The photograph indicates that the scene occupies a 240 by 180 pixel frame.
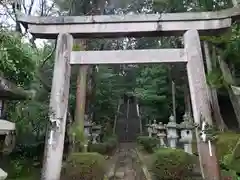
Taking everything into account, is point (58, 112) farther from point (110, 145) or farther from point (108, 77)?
point (108, 77)

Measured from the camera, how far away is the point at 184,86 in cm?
2069

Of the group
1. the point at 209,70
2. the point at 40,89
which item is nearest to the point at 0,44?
the point at 40,89

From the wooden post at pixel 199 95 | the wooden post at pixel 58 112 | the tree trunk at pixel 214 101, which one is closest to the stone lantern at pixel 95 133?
the tree trunk at pixel 214 101

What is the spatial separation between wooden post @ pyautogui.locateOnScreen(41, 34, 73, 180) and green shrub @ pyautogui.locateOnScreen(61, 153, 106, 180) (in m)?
0.30

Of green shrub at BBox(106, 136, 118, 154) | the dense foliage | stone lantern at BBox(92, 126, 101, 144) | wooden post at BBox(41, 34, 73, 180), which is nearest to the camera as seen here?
wooden post at BBox(41, 34, 73, 180)

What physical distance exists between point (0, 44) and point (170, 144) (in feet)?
33.1

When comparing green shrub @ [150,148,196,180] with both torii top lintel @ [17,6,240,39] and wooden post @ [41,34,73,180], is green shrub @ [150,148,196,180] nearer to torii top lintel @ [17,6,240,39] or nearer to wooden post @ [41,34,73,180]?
wooden post @ [41,34,73,180]

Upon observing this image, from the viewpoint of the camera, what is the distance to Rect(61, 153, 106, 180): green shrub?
7.24 m

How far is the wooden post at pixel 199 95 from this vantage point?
23.1 feet

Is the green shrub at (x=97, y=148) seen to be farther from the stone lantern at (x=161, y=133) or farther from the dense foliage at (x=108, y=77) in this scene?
the stone lantern at (x=161, y=133)

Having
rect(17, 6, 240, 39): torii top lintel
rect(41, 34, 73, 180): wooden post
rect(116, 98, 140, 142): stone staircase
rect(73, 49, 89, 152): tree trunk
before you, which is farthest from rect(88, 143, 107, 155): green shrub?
rect(116, 98, 140, 142): stone staircase

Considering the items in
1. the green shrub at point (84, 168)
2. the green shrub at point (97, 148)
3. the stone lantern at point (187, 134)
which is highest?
the stone lantern at point (187, 134)

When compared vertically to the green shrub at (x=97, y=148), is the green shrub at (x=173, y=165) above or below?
below

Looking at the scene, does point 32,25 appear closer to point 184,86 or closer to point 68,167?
point 68,167
